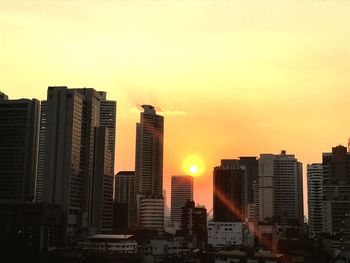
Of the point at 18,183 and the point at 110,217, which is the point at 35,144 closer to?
the point at 18,183

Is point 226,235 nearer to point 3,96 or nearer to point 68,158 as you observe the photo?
point 68,158

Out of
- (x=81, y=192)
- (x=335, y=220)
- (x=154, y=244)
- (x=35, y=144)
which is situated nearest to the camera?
(x=154, y=244)

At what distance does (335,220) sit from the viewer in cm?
17450

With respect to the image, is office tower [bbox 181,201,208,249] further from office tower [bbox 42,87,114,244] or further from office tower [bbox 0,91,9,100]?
office tower [bbox 0,91,9,100]

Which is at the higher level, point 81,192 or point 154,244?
point 81,192

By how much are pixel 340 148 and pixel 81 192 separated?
298 feet

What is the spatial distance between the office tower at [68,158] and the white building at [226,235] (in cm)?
4412

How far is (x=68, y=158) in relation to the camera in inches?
5231

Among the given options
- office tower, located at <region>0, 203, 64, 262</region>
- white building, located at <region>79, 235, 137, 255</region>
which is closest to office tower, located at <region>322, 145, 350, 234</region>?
white building, located at <region>79, 235, 137, 255</region>

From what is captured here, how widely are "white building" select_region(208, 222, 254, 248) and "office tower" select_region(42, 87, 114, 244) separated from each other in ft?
145

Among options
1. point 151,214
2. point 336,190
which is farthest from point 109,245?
point 336,190

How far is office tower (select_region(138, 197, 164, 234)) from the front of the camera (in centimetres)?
18050

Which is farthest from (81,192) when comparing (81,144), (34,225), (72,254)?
(72,254)

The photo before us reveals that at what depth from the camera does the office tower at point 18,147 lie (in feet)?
478
